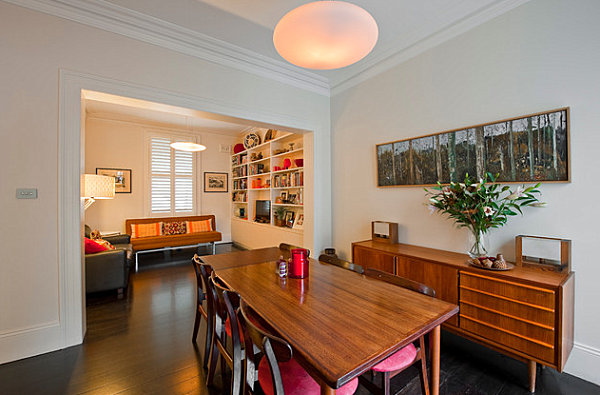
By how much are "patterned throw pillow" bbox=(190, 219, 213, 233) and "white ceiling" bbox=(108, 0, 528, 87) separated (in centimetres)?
425

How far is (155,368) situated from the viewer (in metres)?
1.93

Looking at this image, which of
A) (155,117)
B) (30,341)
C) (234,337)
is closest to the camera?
(234,337)

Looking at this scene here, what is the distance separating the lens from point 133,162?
5789 mm

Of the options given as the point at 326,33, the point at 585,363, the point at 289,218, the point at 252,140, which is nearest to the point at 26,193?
the point at 326,33

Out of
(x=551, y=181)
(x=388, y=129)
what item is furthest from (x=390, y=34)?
(x=551, y=181)

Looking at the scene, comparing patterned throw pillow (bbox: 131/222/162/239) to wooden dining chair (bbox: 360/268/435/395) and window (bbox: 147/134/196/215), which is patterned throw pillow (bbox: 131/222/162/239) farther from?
wooden dining chair (bbox: 360/268/435/395)

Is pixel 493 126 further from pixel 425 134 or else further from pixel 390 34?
pixel 390 34

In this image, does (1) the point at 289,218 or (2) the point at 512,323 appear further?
(1) the point at 289,218

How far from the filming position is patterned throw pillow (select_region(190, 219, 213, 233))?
231 inches

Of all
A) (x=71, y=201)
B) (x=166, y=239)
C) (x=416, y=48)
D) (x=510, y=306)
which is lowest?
(x=166, y=239)

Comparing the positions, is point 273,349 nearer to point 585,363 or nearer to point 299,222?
point 585,363

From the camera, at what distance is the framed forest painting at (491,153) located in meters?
1.94

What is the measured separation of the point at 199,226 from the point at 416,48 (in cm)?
545

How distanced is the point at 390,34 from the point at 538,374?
132 inches
